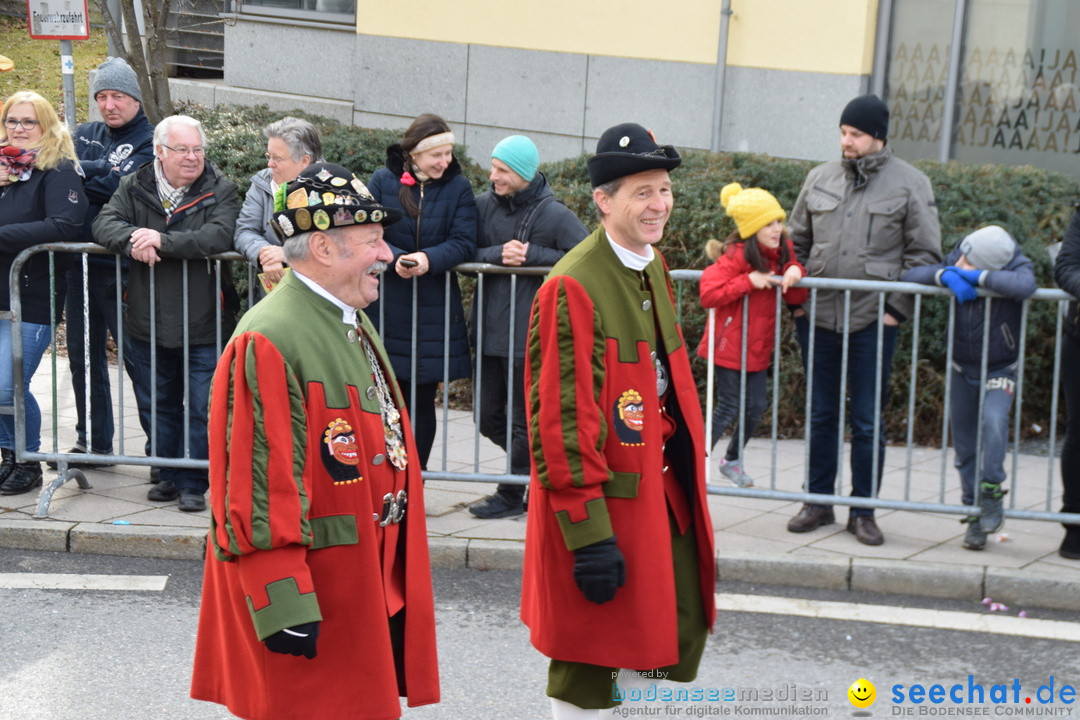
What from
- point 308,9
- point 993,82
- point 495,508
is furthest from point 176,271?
point 308,9

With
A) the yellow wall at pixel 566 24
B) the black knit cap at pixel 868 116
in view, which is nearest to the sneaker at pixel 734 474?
the black knit cap at pixel 868 116

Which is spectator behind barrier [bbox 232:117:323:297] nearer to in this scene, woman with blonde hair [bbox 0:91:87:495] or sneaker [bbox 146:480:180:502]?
woman with blonde hair [bbox 0:91:87:495]

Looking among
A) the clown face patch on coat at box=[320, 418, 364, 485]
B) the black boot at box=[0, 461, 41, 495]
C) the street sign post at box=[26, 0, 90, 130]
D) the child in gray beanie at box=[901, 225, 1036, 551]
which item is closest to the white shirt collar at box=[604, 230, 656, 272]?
the clown face patch on coat at box=[320, 418, 364, 485]

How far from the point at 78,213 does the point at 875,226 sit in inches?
160

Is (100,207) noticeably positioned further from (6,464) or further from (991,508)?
(991,508)

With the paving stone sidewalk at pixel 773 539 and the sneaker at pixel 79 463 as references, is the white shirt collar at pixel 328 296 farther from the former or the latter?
the sneaker at pixel 79 463

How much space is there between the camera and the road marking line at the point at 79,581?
18.9 feet

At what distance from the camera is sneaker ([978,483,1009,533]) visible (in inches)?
240

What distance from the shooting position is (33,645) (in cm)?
502

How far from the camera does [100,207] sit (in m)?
7.36

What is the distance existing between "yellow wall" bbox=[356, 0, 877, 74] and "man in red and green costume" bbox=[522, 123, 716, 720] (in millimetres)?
8322

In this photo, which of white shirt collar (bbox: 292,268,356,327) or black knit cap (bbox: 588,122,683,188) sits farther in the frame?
black knit cap (bbox: 588,122,683,188)

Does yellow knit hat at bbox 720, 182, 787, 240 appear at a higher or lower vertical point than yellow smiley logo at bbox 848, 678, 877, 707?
higher

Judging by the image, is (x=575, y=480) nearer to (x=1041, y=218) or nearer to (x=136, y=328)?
(x=136, y=328)
